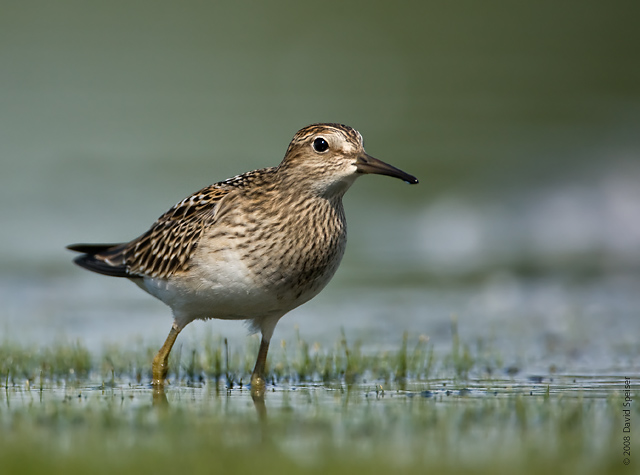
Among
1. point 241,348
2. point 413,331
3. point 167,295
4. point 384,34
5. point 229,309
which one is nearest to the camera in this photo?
point 229,309

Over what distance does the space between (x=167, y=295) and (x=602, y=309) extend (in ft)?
21.8

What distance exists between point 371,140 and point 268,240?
21.2 metres

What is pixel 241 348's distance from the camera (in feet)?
39.0

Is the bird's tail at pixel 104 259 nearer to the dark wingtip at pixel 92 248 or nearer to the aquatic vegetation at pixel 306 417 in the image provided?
the dark wingtip at pixel 92 248

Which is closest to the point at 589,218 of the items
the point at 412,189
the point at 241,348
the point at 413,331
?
the point at 412,189

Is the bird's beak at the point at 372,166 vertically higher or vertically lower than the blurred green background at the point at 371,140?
lower

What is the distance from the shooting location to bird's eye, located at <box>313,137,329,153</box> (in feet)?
29.6

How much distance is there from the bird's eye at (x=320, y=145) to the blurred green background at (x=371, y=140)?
4.05 m

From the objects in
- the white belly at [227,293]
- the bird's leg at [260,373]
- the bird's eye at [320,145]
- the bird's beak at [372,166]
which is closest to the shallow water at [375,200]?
the bird's leg at [260,373]

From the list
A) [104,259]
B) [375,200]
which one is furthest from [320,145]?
[375,200]

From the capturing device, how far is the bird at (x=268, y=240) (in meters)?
8.81

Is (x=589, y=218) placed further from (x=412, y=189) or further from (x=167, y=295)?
(x=167, y=295)

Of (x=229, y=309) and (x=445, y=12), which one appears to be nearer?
(x=229, y=309)

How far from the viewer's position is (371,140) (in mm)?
29828
